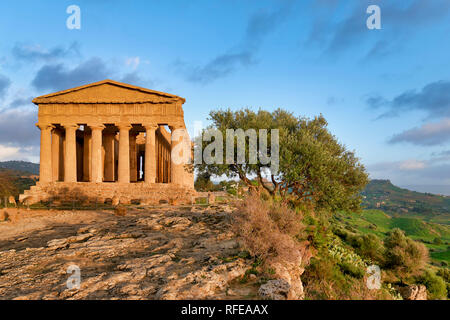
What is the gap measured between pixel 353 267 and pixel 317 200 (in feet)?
14.7

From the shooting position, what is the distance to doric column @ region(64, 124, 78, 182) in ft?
98.5

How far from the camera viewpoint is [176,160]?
96.3ft

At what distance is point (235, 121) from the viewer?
68.0 feet

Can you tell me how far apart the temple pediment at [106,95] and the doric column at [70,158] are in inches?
125

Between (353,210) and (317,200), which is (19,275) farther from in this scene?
(353,210)

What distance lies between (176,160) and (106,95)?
10750mm

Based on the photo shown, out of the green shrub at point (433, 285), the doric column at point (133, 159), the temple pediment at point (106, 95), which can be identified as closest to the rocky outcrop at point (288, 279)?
the green shrub at point (433, 285)

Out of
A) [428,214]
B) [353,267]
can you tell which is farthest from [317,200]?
[428,214]

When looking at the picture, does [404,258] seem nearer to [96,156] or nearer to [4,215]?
[96,156]

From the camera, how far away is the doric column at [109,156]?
3494 centimetres

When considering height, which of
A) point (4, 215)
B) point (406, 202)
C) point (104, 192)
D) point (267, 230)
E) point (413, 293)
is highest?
point (267, 230)

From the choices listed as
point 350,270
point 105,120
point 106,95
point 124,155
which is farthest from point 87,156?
point 350,270

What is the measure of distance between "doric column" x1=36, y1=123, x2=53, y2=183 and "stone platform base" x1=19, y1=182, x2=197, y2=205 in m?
1.68

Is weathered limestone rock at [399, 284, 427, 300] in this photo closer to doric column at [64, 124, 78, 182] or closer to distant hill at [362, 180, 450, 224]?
doric column at [64, 124, 78, 182]
